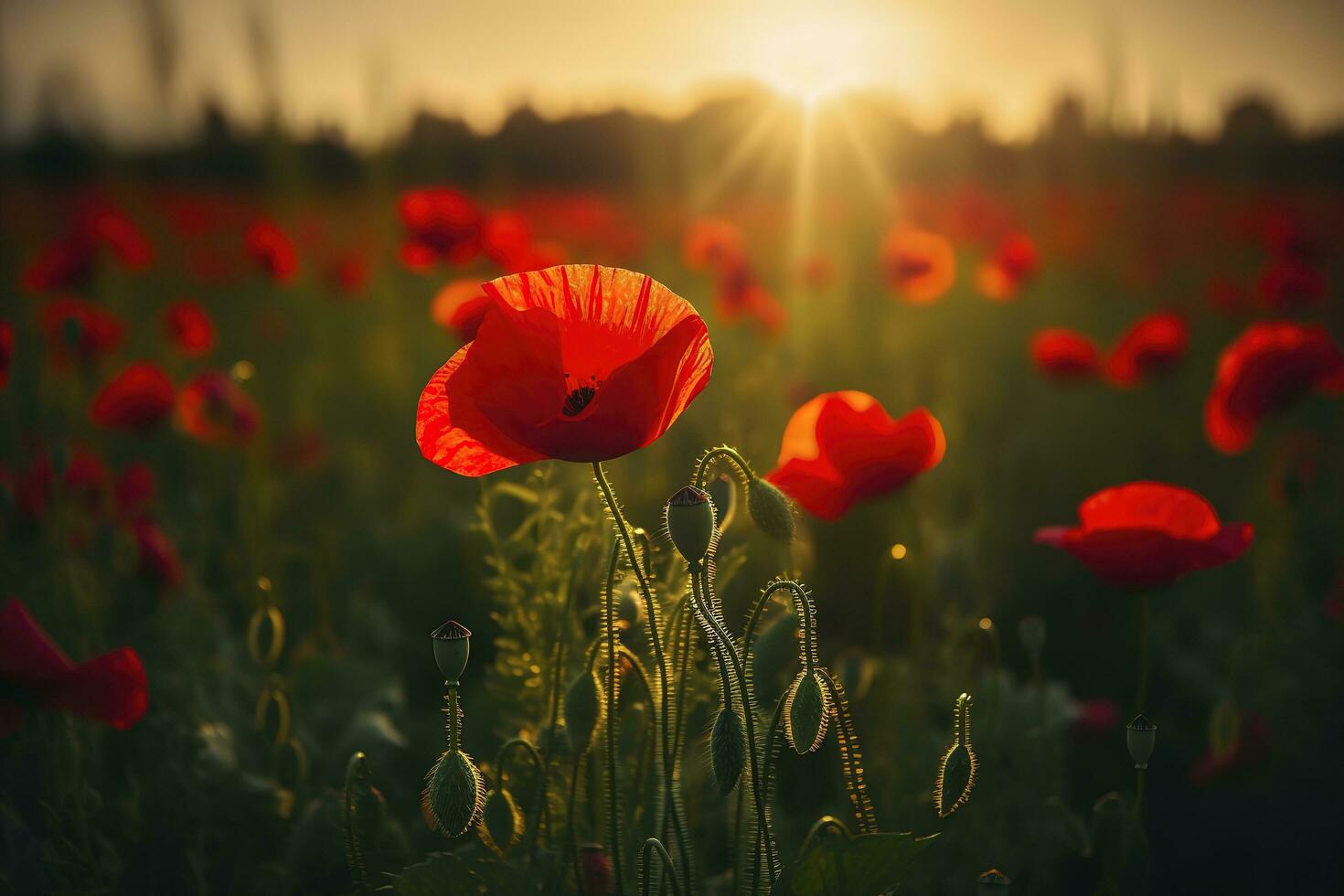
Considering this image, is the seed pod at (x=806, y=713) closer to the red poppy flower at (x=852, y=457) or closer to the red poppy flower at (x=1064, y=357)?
the red poppy flower at (x=852, y=457)

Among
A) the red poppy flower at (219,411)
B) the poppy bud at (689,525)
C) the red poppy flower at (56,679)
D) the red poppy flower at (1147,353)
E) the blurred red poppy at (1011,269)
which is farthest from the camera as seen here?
the blurred red poppy at (1011,269)

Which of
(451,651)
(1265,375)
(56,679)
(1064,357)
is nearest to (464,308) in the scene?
(56,679)

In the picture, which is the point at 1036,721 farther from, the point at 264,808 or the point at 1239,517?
the point at 1239,517

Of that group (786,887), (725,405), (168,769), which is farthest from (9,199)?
(786,887)

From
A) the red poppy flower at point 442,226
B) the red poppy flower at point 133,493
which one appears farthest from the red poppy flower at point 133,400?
the red poppy flower at point 442,226

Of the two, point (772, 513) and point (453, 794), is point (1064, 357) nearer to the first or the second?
point (772, 513)

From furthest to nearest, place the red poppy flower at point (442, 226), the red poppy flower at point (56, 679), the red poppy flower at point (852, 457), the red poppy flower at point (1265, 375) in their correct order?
the red poppy flower at point (442, 226) → the red poppy flower at point (1265, 375) → the red poppy flower at point (852, 457) → the red poppy flower at point (56, 679)

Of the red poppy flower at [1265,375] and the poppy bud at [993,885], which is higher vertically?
the red poppy flower at [1265,375]
